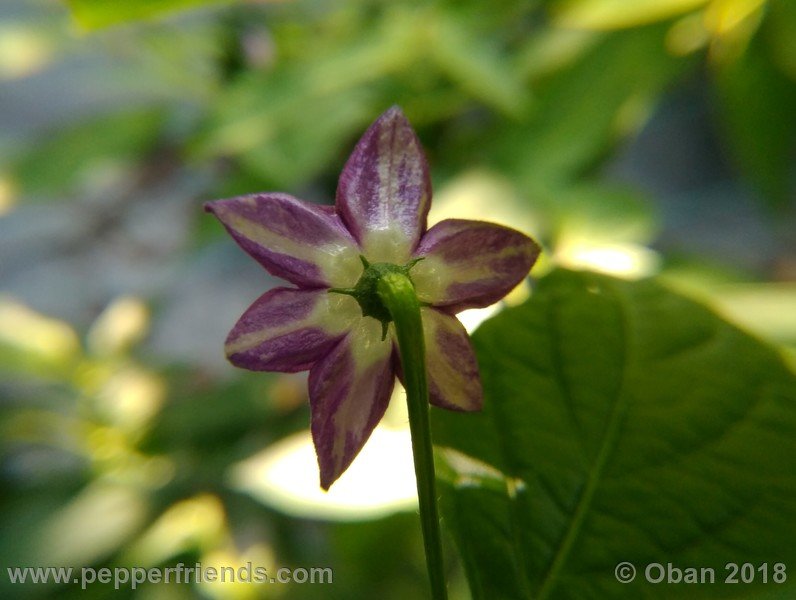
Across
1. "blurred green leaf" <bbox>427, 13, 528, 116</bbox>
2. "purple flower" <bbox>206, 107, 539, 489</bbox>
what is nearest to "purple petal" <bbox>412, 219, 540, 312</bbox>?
"purple flower" <bbox>206, 107, 539, 489</bbox>

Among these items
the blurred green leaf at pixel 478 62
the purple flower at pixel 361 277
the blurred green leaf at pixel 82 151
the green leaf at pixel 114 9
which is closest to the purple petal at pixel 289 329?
the purple flower at pixel 361 277

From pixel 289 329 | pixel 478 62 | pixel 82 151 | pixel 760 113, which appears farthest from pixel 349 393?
pixel 82 151

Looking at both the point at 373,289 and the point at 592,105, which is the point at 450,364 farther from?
the point at 592,105

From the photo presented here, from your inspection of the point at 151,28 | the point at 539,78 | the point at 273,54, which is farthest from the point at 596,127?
the point at 151,28

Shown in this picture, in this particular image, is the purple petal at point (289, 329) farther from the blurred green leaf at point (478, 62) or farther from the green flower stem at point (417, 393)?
the blurred green leaf at point (478, 62)

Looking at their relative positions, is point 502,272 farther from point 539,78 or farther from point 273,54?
point 273,54

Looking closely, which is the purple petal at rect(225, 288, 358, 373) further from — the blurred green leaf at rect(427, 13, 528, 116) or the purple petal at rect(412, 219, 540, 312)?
the blurred green leaf at rect(427, 13, 528, 116)

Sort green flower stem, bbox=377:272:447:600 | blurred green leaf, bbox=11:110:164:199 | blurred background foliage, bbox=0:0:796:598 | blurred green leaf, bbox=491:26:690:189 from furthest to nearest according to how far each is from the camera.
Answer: blurred green leaf, bbox=11:110:164:199
blurred green leaf, bbox=491:26:690:189
blurred background foliage, bbox=0:0:796:598
green flower stem, bbox=377:272:447:600

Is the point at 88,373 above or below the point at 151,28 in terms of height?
below
